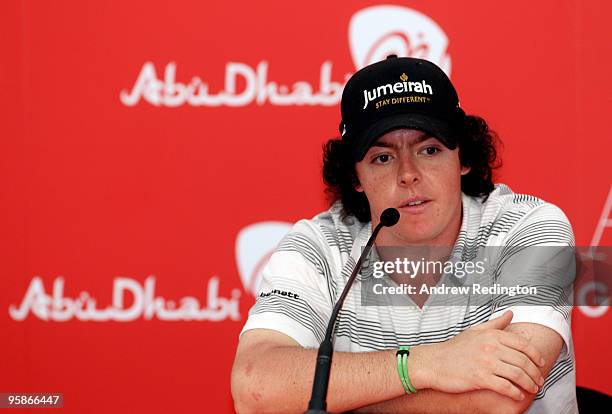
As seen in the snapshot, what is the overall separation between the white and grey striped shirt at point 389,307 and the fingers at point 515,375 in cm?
15

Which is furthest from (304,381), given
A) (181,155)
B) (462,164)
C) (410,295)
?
(181,155)

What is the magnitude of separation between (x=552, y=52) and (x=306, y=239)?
0.98 m

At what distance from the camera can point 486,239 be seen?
5.63 ft

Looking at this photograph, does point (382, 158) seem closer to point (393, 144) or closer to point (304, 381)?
point (393, 144)

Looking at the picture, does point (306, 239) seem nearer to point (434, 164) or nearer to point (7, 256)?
point (434, 164)

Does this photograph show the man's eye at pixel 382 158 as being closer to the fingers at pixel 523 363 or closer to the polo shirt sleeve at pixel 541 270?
the polo shirt sleeve at pixel 541 270

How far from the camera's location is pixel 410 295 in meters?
1.72

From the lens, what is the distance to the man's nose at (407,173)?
5.49 feet

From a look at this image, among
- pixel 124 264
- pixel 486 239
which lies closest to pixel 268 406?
pixel 486 239

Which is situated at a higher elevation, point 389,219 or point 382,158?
point 382,158

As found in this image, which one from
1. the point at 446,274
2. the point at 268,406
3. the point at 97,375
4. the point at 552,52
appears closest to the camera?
the point at 268,406

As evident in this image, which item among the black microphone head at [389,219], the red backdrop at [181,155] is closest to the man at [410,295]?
the black microphone head at [389,219]

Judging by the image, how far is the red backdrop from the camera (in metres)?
2.25

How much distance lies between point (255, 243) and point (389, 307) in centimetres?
73
